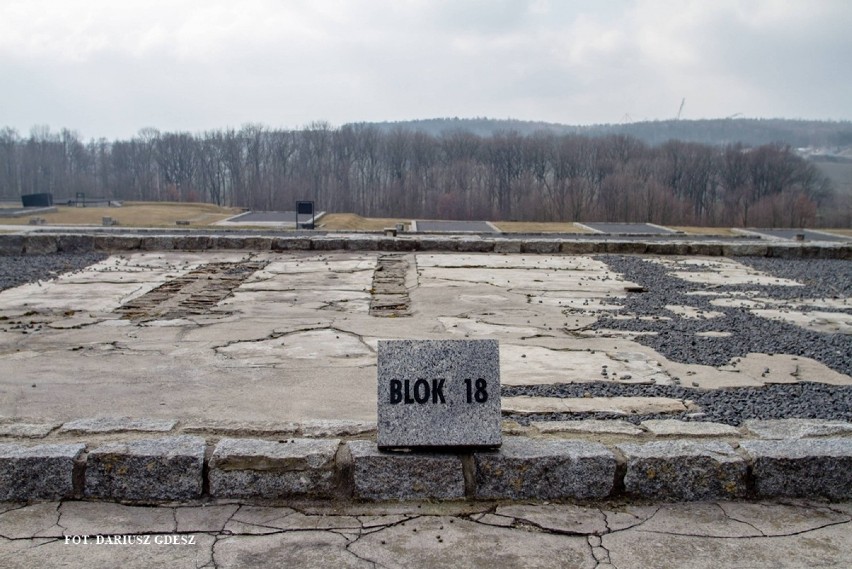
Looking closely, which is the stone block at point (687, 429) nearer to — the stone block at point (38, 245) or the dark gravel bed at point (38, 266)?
the dark gravel bed at point (38, 266)

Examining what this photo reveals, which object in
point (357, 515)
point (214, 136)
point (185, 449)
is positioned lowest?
point (357, 515)

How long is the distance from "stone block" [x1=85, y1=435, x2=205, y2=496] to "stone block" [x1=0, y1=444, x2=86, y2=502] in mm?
94

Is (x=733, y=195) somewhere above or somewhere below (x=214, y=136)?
below

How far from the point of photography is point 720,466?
375 centimetres

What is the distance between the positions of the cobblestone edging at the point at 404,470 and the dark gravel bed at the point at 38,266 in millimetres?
6804

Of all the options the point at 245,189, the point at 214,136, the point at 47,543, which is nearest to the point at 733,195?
the point at 245,189

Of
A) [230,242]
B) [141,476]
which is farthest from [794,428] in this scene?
[230,242]

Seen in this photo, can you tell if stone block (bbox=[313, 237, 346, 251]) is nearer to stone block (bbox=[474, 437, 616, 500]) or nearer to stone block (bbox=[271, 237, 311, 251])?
stone block (bbox=[271, 237, 311, 251])

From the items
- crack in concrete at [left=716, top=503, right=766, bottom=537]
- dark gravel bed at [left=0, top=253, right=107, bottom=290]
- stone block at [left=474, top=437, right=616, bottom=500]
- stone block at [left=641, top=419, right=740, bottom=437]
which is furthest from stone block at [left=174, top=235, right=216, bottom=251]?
crack in concrete at [left=716, top=503, right=766, bottom=537]

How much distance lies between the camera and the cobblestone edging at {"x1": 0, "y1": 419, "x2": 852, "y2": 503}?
Answer: 142 inches

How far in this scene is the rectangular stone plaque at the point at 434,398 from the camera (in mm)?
3643

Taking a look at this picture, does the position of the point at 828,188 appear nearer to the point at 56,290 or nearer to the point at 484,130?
the point at 56,290

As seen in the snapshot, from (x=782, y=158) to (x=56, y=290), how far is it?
250 feet

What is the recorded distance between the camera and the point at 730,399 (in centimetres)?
507
